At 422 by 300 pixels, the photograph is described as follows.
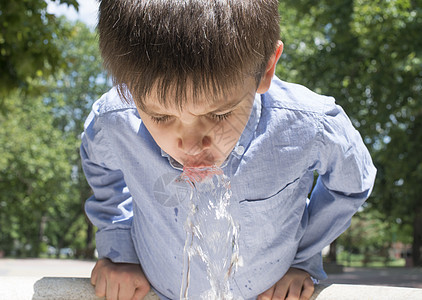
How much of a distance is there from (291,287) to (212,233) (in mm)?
257

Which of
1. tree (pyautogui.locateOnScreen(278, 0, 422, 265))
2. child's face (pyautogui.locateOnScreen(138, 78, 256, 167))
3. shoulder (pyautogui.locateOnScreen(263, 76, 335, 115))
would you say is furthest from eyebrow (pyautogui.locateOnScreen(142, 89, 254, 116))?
tree (pyautogui.locateOnScreen(278, 0, 422, 265))

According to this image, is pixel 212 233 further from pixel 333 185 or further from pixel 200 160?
pixel 333 185

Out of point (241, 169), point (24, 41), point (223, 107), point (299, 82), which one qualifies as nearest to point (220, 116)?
point (223, 107)

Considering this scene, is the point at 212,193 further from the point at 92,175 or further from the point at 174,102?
the point at 92,175

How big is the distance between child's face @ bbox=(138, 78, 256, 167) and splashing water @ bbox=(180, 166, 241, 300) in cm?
6

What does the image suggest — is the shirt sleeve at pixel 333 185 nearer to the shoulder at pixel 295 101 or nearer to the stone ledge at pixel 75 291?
the shoulder at pixel 295 101

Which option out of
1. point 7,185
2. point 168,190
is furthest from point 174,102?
point 7,185

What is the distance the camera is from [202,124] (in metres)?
0.97

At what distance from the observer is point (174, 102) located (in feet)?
3.05

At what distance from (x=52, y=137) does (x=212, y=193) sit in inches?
648

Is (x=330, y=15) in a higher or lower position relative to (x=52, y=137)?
higher

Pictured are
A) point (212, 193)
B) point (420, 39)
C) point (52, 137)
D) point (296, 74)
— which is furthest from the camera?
point (52, 137)

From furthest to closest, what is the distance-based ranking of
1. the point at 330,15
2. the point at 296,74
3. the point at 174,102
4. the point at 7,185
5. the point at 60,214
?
the point at 60,214, the point at 7,185, the point at 296,74, the point at 330,15, the point at 174,102

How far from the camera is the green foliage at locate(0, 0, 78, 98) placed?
427 cm
